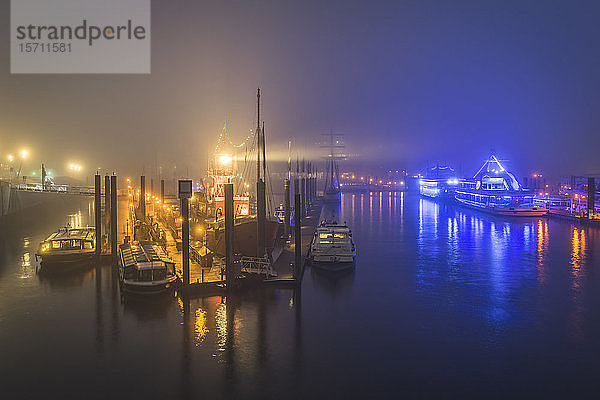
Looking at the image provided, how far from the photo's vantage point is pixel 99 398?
1477 centimetres

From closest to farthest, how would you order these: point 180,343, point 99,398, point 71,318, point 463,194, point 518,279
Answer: point 99,398 < point 180,343 < point 71,318 < point 518,279 < point 463,194

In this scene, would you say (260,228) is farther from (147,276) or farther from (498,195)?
(498,195)

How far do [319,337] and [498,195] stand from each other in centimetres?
8741

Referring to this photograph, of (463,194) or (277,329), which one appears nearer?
(277,329)

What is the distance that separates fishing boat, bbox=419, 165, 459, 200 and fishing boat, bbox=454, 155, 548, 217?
12.2 meters

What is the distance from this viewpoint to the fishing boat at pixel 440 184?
139 m

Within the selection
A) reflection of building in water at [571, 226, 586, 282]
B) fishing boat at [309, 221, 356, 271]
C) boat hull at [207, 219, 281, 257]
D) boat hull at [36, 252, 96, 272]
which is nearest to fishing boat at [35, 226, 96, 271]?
boat hull at [36, 252, 96, 272]

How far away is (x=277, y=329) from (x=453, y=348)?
7674 millimetres

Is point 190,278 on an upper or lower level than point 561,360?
upper

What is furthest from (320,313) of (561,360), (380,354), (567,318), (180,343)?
(567,318)

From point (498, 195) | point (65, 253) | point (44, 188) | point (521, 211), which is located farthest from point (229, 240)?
point (498, 195)

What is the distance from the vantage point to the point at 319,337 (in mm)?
20156

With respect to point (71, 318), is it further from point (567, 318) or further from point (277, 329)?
point (567, 318)

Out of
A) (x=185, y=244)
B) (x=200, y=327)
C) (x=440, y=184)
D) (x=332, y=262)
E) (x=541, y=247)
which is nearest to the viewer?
(x=200, y=327)
